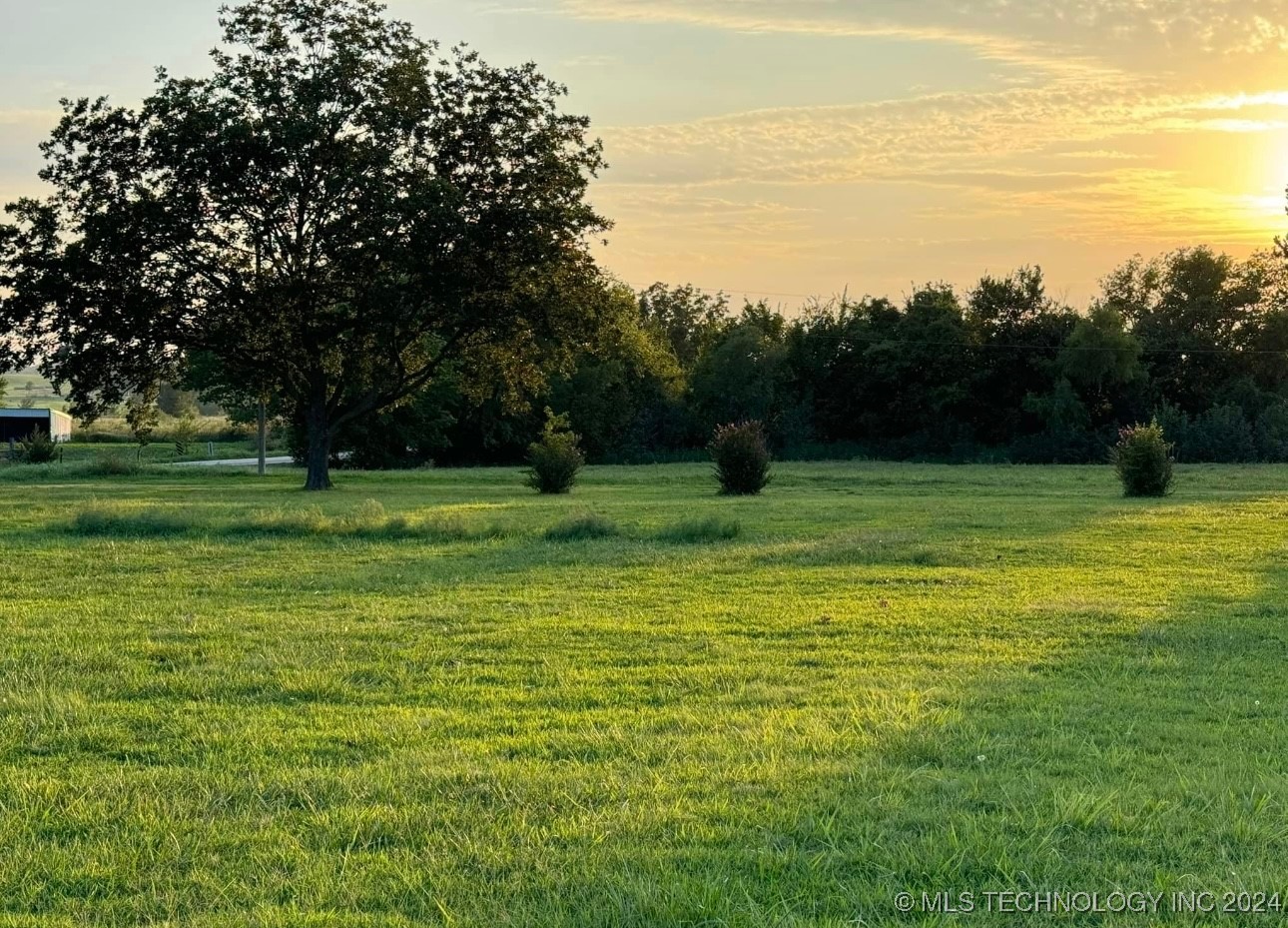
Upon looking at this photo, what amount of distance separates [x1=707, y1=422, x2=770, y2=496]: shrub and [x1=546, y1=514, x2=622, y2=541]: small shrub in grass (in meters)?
14.1

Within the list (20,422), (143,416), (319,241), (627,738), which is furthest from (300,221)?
(20,422)

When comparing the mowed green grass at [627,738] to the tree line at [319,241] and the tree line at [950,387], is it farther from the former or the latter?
the tree line at [950,387]

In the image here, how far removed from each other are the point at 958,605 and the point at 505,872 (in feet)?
25.0

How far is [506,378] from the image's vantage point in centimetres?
4034

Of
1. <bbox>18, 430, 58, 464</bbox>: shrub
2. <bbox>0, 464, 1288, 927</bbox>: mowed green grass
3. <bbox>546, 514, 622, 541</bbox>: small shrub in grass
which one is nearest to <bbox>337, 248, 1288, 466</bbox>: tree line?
<bbox>18, 430, 58, 464</bbox>: shrub

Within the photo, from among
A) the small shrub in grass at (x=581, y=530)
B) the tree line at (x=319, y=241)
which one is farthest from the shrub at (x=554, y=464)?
the small shrub in grass at (x=581, y=530)

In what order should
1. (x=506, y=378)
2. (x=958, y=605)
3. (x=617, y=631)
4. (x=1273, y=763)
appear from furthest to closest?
(x=506, y=378) < (x=958, y=605) < (x=617, y=631) < (x=1273, y=763)

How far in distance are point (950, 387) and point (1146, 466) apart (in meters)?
33.3

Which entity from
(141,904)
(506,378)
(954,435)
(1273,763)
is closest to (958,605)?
(1273,763)

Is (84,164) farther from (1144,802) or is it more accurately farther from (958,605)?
(1144,802)

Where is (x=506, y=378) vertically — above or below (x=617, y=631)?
above

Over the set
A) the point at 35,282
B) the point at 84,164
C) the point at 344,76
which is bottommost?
the point at 35,282

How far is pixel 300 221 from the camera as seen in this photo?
Result: 36.4 meters

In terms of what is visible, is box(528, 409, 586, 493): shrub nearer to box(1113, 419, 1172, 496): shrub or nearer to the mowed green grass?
box(1113, 419, 1172, 496): shrub
